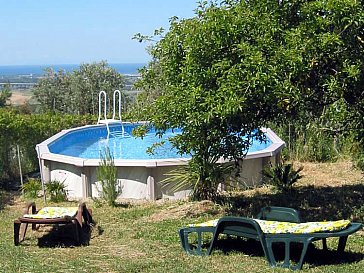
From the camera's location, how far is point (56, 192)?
420 inches

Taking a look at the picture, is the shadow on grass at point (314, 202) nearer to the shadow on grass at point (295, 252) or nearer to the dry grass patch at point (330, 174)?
the dry grass patch at point (330, 174)

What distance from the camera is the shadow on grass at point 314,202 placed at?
8.74m

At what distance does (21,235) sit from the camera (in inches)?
308

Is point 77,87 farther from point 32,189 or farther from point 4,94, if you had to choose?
point 32,189

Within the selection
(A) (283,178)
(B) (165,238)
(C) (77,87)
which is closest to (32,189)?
(B) (165,238)

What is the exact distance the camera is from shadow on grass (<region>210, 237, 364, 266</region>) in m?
6.25

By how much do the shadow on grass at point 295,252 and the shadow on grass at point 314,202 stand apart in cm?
172

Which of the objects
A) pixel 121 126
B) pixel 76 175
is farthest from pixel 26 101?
pixel 76 175

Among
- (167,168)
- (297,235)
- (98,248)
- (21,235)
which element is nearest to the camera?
(297,235)

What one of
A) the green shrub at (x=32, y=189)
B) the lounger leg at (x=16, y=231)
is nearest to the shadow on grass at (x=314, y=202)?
the lounger leg at (x=16, y=231)

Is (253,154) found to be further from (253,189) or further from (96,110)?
(96,110)

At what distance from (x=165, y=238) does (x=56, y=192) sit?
3.84 m

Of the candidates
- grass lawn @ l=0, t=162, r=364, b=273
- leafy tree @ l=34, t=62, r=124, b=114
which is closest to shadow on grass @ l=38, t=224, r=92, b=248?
grass lawn @ l=0, t=162, r=364, b=273

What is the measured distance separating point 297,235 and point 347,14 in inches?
98.6
